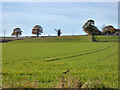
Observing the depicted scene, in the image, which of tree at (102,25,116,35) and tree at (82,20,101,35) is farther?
tree at (102,25,116,35)

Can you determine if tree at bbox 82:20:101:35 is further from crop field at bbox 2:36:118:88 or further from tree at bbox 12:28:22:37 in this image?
crop field at bbox 2:36:118:88

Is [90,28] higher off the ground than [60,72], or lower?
higher

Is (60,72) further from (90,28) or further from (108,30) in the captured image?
(108,30)

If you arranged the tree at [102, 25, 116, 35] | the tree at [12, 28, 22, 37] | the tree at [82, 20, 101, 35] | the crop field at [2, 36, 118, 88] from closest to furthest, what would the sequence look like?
1. the crop field at [2, 36, 118, 88]
2. the tree at [82, 20, 101, 35]
3. the tree at [12, 28, 22, 37]
4. the tree at [102, 25, 116, 35]

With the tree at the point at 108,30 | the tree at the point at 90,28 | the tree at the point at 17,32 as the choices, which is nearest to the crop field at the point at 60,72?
the tree at the point at 90,28

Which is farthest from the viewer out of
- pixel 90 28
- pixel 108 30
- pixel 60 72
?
pixel 108 30

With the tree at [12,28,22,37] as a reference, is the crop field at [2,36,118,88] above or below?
below

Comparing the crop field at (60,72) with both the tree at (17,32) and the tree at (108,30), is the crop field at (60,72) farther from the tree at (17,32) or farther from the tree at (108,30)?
the tree at (108,30)

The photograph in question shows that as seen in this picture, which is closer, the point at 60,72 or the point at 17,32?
the point at 60,72

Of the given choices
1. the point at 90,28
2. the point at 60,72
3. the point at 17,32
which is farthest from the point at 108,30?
the point at 60,72

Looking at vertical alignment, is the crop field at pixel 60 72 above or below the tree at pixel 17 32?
below

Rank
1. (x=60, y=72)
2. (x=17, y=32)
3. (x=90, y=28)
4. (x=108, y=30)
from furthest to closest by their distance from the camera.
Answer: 1. (x=108, y=30)
2. (x=17, y=32)
3. (x=90, y=28)
4. (x=60, y=72)

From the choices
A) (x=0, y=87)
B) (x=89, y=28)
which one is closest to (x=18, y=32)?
(x=89, y=28)

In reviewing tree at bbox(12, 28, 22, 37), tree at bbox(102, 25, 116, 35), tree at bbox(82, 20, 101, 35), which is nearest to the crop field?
tree at bbox(82, 20, 101, 35)
